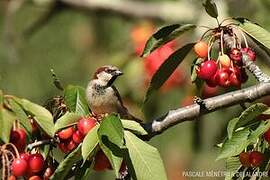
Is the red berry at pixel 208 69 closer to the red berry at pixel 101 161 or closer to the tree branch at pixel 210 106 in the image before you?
the tree branch at pixel 210 106

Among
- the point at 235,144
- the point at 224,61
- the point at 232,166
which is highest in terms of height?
the point at 224,61

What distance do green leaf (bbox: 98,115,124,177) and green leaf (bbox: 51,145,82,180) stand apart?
11cm

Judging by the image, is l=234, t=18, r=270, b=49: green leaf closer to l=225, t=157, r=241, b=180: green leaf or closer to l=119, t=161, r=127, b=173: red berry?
l=225, t=157, r=241, b=180: green leaf

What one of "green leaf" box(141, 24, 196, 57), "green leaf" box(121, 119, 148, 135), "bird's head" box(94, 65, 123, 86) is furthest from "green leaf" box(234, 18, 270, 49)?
"bird's head" box(94, 65, 123, 86)

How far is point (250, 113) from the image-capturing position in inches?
95.6

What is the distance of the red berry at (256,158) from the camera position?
8.27ft

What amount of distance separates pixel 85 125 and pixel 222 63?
22.5 inches

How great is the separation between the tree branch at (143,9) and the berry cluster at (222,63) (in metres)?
3.59

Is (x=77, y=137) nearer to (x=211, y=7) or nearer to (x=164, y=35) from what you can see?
(x=164, y=35)

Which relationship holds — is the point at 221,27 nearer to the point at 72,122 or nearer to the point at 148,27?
the point at 72,122

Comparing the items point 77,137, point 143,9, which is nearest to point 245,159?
point 77,137

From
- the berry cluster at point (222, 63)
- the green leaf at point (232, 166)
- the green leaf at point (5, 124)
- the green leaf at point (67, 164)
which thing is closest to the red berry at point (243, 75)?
the berry cluster at point (222, 63)

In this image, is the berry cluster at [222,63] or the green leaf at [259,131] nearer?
the green leaf at [259,131]

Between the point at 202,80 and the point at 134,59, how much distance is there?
2.91 metres
